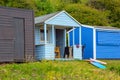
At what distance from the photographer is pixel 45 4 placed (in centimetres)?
5278

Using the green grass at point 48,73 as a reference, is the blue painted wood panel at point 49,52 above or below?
above

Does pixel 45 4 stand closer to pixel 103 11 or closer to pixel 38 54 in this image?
pixel 103 11

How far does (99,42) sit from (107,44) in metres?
0.79

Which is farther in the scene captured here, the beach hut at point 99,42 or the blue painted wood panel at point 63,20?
the beach hut at point 99,42

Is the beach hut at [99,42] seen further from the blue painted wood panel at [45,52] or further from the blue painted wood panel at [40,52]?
the blue painted wood panel at [40,52]

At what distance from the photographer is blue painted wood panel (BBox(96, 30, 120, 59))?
31.8m

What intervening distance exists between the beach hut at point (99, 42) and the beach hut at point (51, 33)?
1.35 metres

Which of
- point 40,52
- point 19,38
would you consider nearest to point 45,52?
point 40,52

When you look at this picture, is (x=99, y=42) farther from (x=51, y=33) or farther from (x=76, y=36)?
(x=51, y=33)

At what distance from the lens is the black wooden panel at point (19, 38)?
2556cm

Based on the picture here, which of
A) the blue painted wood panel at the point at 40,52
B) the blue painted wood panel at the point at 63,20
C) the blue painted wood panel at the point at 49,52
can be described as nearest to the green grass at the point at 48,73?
the blue painted wood panel at the point at 49,52

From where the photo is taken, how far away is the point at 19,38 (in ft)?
85.0

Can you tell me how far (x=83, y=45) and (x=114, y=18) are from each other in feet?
65.7

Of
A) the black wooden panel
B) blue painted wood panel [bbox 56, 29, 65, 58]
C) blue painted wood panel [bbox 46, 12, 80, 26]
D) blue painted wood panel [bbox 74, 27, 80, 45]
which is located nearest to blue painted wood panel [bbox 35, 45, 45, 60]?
blue painted wood panel [bbox 46, 12, 80, 26]
